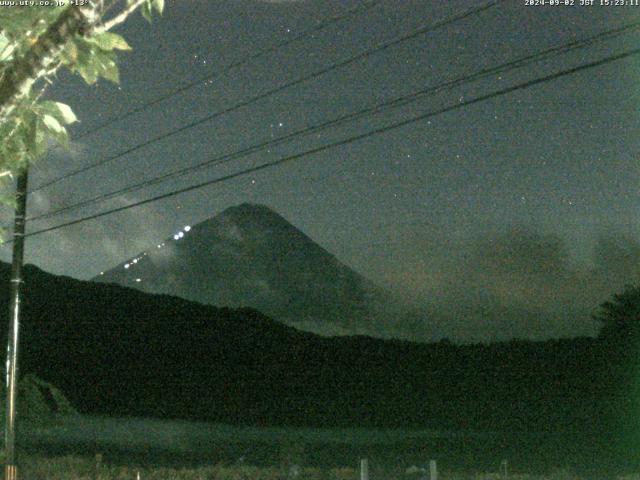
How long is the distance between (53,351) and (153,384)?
6.20m

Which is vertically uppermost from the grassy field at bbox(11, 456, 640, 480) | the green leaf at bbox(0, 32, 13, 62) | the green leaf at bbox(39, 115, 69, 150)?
the green leaf at bbox(0, 32, 13, 62)

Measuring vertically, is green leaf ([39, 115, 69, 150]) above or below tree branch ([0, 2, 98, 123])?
below

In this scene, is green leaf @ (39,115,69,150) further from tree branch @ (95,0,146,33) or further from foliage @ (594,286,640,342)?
foliage @ (594,286,640,342)

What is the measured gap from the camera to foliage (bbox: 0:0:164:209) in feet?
14.6

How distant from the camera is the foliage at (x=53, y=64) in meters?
4.44

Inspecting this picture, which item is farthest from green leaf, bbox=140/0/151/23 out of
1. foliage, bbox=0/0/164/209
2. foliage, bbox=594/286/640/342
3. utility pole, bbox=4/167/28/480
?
foliage, bbox=594/286/640/342

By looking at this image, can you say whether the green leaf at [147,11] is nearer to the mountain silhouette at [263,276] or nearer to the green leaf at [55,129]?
the green leaf at [55,129]

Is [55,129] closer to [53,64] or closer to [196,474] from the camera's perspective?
[53,64]

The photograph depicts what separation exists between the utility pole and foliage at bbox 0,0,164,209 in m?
11.3

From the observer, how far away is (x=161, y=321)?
65.1 m

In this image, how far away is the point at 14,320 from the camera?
634 inches

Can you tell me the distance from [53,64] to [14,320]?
12036 millimetres

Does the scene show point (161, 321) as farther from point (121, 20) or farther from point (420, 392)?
point (121, 20)

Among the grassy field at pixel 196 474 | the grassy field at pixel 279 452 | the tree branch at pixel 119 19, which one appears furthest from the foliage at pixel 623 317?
the tree branch at pixel 119 19
